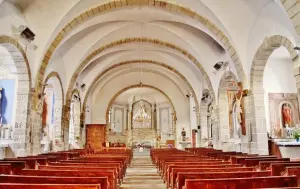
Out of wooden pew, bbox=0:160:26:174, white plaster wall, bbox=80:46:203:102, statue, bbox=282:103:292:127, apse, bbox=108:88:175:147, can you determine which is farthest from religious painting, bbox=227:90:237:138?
apse, bbox=108:88:175:147

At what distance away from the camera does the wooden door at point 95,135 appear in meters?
16.5

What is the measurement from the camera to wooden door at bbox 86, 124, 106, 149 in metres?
16.5

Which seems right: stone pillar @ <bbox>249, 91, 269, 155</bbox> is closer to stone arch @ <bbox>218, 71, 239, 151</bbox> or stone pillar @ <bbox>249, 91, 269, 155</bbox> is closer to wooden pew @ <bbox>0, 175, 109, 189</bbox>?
stone arch @ <bbox>218, 71, 239, 151</bbox>

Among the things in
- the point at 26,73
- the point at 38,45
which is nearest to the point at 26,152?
the point at 26,73

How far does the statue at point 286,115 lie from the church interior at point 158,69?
0.14 ft

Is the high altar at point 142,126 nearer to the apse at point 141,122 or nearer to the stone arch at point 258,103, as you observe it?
the apse at point 141,122

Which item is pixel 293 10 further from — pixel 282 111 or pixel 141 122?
pixel 141 122

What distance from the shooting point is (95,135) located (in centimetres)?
1664

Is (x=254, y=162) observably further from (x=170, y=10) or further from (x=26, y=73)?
(x=26, y=73)

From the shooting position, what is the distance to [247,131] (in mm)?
8766

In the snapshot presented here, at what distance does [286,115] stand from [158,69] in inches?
336

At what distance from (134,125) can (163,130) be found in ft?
8.46

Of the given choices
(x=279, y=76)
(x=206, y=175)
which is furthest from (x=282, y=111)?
(x=206, y=175)

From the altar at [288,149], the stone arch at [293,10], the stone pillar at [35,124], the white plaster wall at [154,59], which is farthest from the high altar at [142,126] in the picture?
the stone arch at [293,10]
